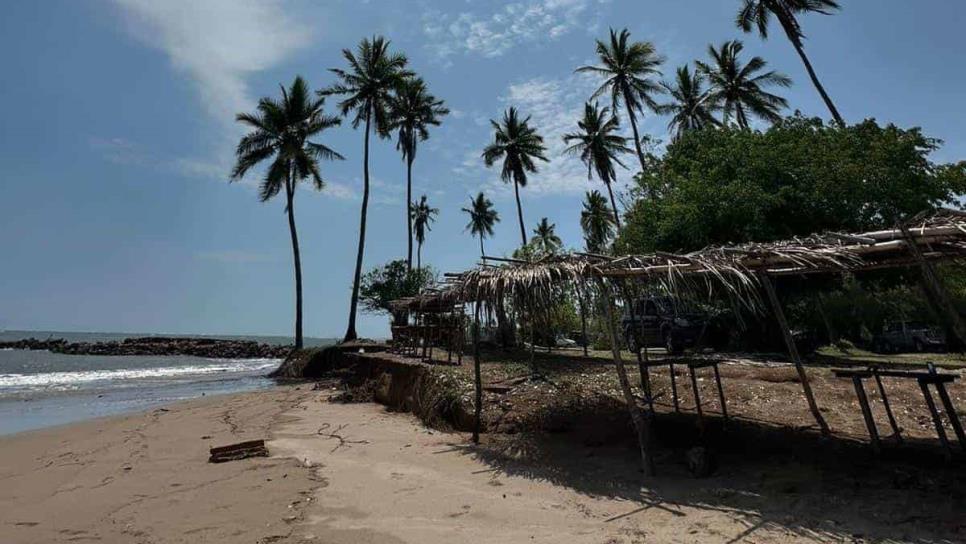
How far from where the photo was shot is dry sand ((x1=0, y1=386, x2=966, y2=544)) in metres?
4.56

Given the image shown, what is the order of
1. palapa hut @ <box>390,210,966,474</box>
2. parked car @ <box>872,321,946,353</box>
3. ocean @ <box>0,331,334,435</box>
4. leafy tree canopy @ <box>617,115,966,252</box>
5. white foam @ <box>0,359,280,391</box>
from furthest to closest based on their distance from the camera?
white foam @ <box>0,359,280,391</box>, parked car @ <box>872,321,946,353</box>, ocean @ <box>0,331,334,435</box>, leafy tree canopy @ <box>617,115,966,252</box>, palapa hut @ <box>390,210,966,474</box>

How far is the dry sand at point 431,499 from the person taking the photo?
4559 mm

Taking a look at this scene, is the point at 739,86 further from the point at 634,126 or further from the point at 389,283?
the point at 389,283

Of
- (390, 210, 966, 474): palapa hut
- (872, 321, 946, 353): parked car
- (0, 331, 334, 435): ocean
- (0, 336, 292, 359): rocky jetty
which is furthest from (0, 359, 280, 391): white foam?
(872, 321, 946, 353): parked car

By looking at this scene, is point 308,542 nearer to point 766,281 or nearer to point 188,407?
point 766,281

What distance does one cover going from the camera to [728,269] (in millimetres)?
5996

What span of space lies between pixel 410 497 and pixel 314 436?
4.21 metres

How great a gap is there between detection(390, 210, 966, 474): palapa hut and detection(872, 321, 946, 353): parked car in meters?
21.0

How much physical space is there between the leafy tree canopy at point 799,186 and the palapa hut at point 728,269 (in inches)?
233

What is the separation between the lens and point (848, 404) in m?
7.90

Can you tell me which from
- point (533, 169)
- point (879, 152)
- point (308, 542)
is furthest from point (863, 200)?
point (533, 169)

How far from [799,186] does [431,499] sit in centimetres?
1248

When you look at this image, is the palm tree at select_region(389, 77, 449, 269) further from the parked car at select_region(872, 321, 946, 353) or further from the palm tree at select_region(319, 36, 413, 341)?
the parked car at select_region(872, 321, 946, 353)

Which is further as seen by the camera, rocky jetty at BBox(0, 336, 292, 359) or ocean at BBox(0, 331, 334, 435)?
rocky jetty at BBox(0, 336, 292, 359)
